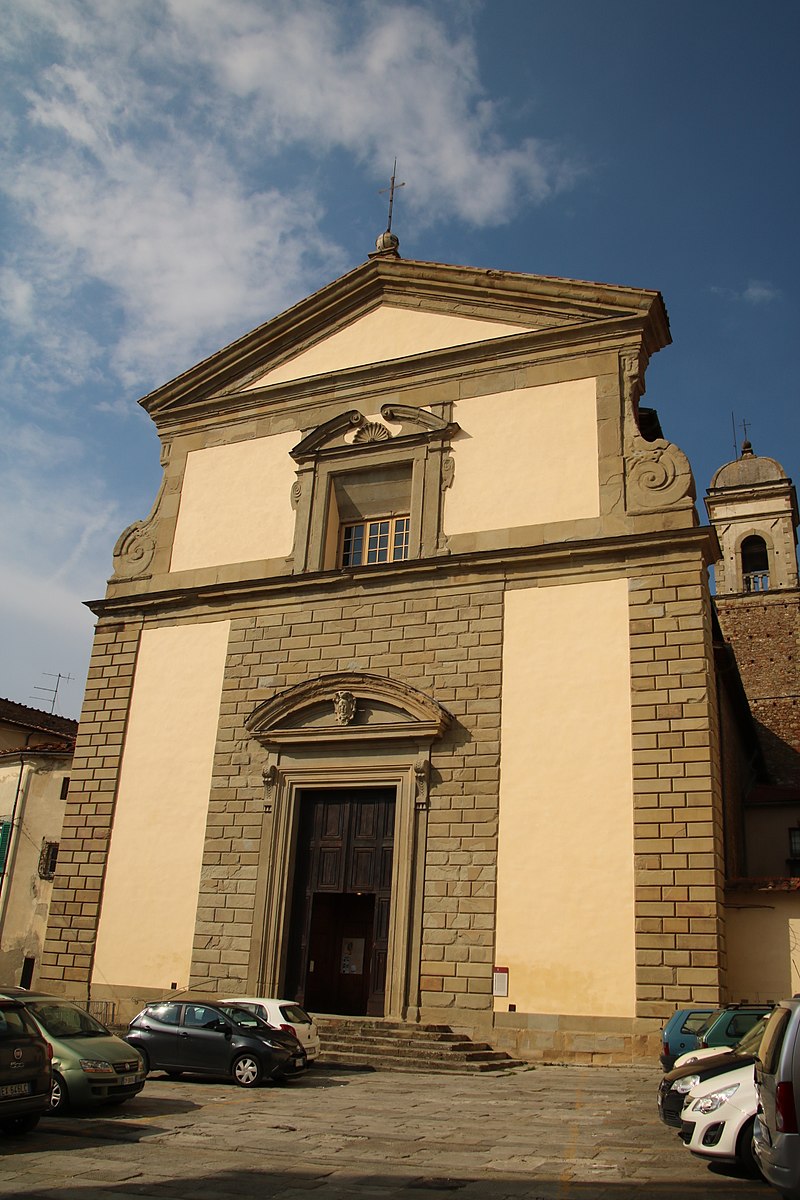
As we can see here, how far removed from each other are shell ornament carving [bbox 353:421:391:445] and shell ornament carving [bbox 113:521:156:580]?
4908 millimetres

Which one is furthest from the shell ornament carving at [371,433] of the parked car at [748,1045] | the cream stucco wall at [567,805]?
the parked car at [748,1045]

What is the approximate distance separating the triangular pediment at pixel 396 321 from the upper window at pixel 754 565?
23973 millimetres

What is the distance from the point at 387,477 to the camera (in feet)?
65.9

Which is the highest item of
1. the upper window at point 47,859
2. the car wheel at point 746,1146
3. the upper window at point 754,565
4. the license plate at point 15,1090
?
the upper window at point 754,565

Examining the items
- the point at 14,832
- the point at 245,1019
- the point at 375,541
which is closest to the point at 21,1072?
the point at 245,1019

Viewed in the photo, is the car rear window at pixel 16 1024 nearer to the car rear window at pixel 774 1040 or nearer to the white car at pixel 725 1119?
the white car at pixel 725 1119

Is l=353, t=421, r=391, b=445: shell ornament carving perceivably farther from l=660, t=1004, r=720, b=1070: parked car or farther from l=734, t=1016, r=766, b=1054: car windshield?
l=734, t=1016, r=766, b=1054: car windshield

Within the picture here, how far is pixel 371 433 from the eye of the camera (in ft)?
66.2

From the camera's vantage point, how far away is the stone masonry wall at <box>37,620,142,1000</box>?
18844 millimetres

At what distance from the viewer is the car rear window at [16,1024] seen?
9227mm

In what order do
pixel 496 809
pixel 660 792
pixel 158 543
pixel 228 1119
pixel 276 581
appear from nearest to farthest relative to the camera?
pixel 228 1119 → pixel 660 792 → pixel 496 809 → pixel 276 581 → pixel 158 543

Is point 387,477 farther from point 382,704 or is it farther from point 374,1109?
point 374,1109

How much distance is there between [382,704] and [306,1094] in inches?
279

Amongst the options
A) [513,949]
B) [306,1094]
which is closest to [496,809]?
[513,949]
